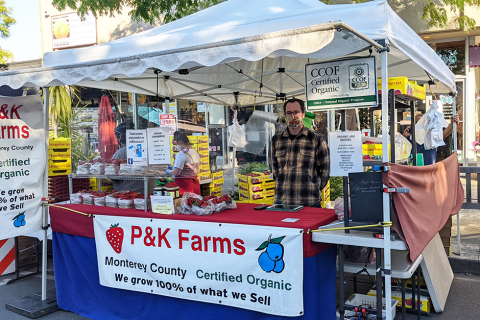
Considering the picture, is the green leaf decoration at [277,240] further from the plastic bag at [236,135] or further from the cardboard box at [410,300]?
the plastic bag at [236,135]

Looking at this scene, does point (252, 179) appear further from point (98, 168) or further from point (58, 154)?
point (98, 168)

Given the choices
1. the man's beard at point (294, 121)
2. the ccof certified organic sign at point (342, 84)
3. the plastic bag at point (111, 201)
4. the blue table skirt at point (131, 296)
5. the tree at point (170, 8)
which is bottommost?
the blue table skirt at point (131, 296)

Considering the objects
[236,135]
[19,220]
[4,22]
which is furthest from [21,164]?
[4,22]

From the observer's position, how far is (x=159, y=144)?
14.1 ft

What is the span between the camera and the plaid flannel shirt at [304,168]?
4.42 metres

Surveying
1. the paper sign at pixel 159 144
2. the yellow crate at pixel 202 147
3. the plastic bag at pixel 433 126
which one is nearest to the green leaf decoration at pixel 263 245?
the paper sign at pixel 159 144

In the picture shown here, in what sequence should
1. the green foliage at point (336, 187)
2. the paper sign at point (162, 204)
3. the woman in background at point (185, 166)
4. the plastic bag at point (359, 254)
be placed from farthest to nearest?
the green foliage at point (336, 187) < the woman in background at point (185, 166) < the paper sign at point (162, 204) < the plastic bag at point (359, 254)

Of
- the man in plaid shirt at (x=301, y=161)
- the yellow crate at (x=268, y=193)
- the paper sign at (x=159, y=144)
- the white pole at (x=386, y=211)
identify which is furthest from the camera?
the yellow crate at (x=268, y=193)

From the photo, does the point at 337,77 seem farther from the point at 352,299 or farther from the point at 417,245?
the point at 352,299

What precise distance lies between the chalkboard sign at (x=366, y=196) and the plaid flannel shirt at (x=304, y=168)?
1.15 meters

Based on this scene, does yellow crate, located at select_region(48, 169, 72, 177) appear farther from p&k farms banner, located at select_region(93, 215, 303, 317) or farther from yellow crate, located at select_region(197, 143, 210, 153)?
yellow crate, located at select_region(197, 143, 210, 153)

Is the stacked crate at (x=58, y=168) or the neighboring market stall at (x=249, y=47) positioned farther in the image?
the stacked crate at (x=58, y=168)

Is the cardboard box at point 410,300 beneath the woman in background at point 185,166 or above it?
beneath

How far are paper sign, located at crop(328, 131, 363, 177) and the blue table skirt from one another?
2.37 feet
